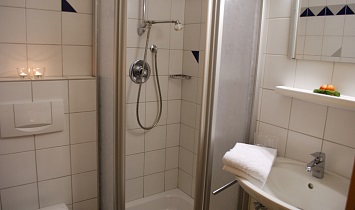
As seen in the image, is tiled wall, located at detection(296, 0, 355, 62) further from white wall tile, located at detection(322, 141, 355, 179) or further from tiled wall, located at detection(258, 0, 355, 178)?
white wall tile, located at detection(322, 141, 355, 179)

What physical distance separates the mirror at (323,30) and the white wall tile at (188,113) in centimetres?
75

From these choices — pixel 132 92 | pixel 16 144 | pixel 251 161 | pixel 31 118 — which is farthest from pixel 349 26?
pixel 16 144

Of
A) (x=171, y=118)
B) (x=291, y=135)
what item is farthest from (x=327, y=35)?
(x=171, y=118)

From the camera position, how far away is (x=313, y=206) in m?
1.39

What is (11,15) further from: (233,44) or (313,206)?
(313,206)

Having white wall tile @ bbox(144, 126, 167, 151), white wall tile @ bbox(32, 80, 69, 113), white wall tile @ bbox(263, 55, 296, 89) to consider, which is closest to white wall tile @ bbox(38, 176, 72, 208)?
white wall tile @ bbox(32, 80, 69, 113)

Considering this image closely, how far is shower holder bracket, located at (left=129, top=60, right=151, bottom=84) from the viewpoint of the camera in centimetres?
186

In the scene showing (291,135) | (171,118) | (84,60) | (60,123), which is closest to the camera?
(291,135)

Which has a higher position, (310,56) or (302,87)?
(310,56)

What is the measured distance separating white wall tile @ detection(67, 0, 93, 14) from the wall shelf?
125 centimetres

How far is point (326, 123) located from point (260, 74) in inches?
17.7

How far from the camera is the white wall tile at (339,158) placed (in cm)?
139

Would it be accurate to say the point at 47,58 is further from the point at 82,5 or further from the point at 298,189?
the point at 298,189

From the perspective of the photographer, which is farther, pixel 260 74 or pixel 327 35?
pixel 260 74
